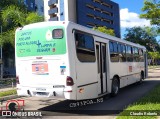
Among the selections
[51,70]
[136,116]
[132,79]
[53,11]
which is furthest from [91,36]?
[53,11]

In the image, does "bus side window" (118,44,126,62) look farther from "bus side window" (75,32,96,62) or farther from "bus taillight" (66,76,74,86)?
"bus taillight" (66,76,74,86)

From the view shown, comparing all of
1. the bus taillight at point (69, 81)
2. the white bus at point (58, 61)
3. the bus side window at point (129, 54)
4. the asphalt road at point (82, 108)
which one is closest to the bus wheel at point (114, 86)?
the asphalt road at point (82, 108)

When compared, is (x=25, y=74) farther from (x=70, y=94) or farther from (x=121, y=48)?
(x=121, y=48)

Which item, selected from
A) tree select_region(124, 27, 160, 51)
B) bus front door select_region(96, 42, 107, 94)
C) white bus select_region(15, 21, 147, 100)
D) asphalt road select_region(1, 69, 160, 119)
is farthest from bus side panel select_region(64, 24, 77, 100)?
tree select_region(124, 27, 160, 51)

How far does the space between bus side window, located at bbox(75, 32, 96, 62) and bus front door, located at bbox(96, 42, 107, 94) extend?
74 centimetres

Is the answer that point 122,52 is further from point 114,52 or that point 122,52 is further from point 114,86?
point 114,86

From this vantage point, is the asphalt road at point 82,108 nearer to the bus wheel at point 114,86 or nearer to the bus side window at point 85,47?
the bus wheel at point 114,86

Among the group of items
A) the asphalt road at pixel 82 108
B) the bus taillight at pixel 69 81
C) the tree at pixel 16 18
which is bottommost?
the asphalt road at pixel 82 108

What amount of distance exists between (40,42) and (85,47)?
1759 millimetres

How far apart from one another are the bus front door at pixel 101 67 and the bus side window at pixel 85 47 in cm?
74

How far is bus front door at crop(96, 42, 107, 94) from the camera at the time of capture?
41.4 feet

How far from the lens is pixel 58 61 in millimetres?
10383

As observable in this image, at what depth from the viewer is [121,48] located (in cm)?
1659

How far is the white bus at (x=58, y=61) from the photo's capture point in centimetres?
1026
